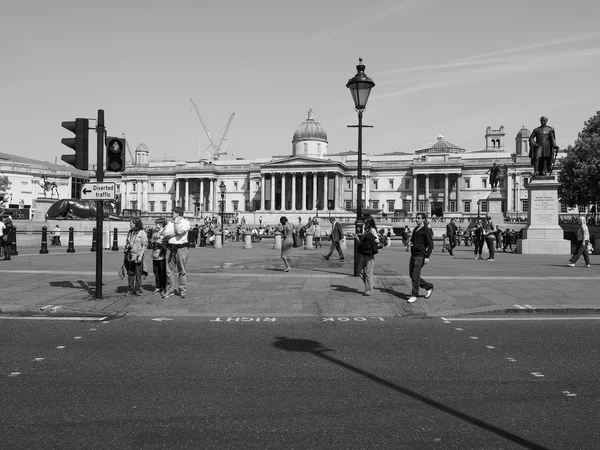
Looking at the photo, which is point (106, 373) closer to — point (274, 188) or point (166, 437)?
point (166, 437)

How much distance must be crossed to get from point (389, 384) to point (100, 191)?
27.9 feet

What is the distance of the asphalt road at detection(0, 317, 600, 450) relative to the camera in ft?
15.8

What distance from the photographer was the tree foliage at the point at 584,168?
2400 inches

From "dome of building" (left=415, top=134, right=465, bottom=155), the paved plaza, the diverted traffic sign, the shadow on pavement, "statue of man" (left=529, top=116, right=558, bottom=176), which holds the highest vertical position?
"dome of building" (left=415, top=134, right=465, bottom=155)

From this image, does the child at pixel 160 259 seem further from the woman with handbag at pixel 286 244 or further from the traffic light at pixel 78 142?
the woman with handbag at pixel 286 244

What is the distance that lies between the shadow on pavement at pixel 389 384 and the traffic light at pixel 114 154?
5693 mm

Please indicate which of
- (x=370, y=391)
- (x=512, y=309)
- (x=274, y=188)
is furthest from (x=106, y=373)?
(x=274, y=188)

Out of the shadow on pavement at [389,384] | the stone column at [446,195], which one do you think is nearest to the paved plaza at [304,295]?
the shadow on pavement at [389,384]

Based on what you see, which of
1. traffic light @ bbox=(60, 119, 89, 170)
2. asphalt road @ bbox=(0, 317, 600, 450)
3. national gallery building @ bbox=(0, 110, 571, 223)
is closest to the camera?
asphalt road @ bbox=(0, 317, 600, 450)

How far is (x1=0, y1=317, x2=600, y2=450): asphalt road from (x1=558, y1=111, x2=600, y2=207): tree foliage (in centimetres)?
5819

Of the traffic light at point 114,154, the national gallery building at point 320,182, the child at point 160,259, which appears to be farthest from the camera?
the national gallery building at point 320,182

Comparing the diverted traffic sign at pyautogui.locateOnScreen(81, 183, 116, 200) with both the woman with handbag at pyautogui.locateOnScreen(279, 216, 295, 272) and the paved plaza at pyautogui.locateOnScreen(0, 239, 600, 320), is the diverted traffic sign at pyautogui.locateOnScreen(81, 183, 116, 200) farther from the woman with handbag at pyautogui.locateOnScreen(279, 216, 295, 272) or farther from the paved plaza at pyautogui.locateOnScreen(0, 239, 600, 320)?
the woman with handbag at pyautogui.locateOnScreen(279, 216, 295, 272)

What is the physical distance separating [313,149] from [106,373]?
116640 mm

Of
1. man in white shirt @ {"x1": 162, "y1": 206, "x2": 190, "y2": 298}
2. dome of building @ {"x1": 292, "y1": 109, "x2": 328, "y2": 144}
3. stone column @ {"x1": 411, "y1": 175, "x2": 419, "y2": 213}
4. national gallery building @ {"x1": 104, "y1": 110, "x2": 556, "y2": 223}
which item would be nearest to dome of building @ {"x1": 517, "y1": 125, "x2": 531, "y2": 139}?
national gallery building @ {"x1": 104, "y1": 110, "x2": 556, "y2": 223}
